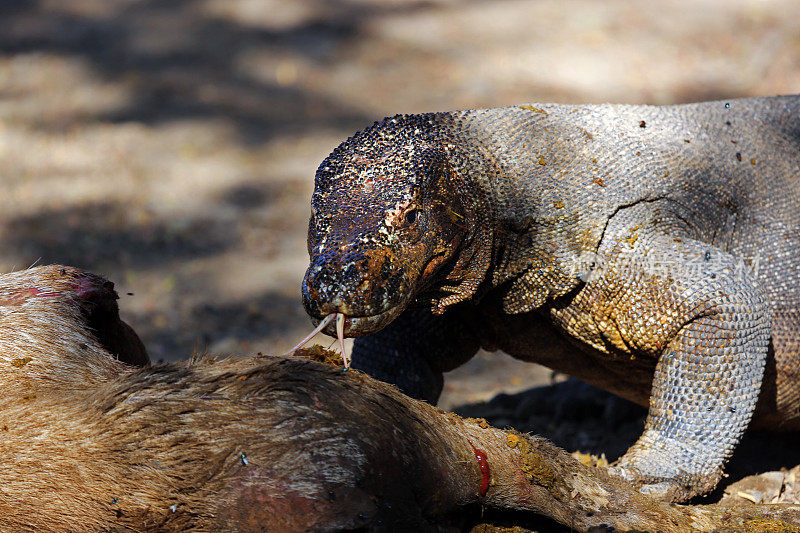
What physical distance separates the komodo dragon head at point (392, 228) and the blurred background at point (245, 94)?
2765 millimetres

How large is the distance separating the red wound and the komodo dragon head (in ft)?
1.77

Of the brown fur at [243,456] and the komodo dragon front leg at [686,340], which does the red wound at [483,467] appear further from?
the komodo dragon front leg at [686,340]

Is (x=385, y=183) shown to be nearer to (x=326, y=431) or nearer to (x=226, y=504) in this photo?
(x=326, y=431)

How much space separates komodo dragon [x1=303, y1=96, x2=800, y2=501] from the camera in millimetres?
2887

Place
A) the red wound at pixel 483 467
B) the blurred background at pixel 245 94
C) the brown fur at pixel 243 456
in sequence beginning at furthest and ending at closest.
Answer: the blurred background at pixel 245 94 < the red wound at pixel 483 467 < the brown fur at pixel 243 456

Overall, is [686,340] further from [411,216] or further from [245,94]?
[245,94]

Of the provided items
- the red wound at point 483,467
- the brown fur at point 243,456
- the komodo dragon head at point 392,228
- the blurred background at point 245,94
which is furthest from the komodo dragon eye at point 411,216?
the blurred background at point 245,94

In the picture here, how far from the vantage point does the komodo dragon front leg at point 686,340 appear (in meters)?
3.10

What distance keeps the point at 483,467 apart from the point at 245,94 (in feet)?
26.5

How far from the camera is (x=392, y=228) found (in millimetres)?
2789

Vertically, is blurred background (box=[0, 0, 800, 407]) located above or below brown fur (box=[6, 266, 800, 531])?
above

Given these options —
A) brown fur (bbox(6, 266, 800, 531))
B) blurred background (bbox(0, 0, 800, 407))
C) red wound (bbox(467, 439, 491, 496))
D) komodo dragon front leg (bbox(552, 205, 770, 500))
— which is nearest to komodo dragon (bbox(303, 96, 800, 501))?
komodo dragon front leg (bbox(552, 205, 770, 500))

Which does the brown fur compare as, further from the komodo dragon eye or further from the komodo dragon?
the komodo dragon eye

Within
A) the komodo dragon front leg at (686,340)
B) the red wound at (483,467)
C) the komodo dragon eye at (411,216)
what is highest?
the komodo dragon eye at (411,216)
